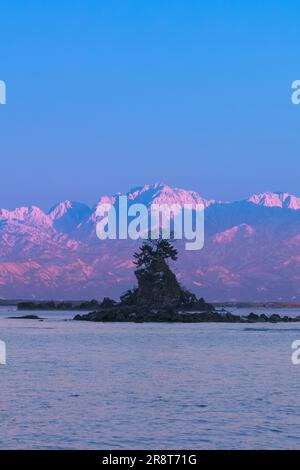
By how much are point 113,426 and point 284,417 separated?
25.0ft

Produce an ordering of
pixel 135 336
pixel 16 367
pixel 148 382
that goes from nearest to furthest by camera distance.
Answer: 1. pixel 148 382
2. pixel 16 367
3. pixel 135 336

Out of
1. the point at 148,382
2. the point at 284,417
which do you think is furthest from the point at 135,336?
the point at 284,417

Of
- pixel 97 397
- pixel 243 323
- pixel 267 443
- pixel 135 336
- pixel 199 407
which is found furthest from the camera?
pixel 243 323

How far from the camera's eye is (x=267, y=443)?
36094mm

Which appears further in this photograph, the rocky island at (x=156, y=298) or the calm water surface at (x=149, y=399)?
the rocky island at (x=156, y=298)

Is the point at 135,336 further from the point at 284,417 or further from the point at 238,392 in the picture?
the point at 284,417

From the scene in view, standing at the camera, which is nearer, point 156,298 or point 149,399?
point 149,399

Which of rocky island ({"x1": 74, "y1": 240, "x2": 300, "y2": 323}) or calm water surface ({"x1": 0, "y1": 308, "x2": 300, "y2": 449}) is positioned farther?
rocky island ({"x1": 74, "y1": 240, "x2": 300, "y2": 323})

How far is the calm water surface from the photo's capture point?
37156 mm

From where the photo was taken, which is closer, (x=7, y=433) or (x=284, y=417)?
(x=7, y=433)

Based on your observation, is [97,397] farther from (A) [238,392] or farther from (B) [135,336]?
(B) [135,336]

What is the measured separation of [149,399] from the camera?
48.7 metres

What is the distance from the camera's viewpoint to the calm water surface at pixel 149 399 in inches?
1463
